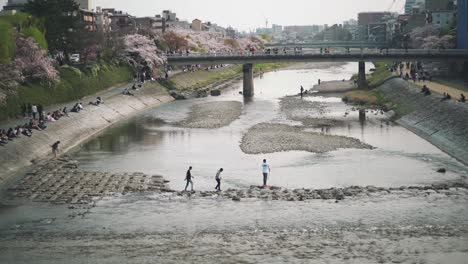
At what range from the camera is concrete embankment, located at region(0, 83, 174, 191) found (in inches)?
1458

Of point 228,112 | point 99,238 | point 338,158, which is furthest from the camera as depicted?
point 228,112

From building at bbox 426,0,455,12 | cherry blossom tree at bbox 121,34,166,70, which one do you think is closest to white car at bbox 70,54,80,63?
cherry blossom tree at bbox 121,34,166,70

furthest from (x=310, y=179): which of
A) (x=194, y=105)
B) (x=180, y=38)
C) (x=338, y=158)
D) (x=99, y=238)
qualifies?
(x=180, y=38)

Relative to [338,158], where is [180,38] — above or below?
above

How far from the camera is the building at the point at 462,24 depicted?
273 ft

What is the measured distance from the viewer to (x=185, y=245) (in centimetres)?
2466

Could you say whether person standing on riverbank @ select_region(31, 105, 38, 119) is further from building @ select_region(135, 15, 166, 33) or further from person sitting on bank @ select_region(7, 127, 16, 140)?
building @ select_region(135, 15, 166, 33)

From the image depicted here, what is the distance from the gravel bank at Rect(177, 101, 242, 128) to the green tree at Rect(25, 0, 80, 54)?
627 inches

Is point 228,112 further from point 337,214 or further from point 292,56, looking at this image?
point 337,214

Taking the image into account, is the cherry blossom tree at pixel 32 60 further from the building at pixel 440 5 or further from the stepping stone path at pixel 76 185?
the building at pixel 440 5

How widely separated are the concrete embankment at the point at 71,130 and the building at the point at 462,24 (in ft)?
131

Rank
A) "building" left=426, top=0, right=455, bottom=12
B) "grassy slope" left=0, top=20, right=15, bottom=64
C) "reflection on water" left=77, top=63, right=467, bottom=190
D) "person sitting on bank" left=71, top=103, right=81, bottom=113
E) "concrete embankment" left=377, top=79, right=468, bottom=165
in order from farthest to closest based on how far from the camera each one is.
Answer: "building" left=426, top=0, right=455, bottom=12 → "person sitting on bank" left=71, top=103, right=81, bottom=113 → "grassy slope" left=0, top=20, right=15, bottom=64 → "concrete embankment" left=377, top=79, right=468, bottom=165 → "reflection on water" left=77, top=63, right=467, bottom=190

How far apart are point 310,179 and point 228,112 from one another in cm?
3202

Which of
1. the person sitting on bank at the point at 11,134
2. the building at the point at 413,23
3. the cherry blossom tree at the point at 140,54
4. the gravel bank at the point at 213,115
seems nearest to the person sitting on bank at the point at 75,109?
the gravel bank at the point at 213,115
